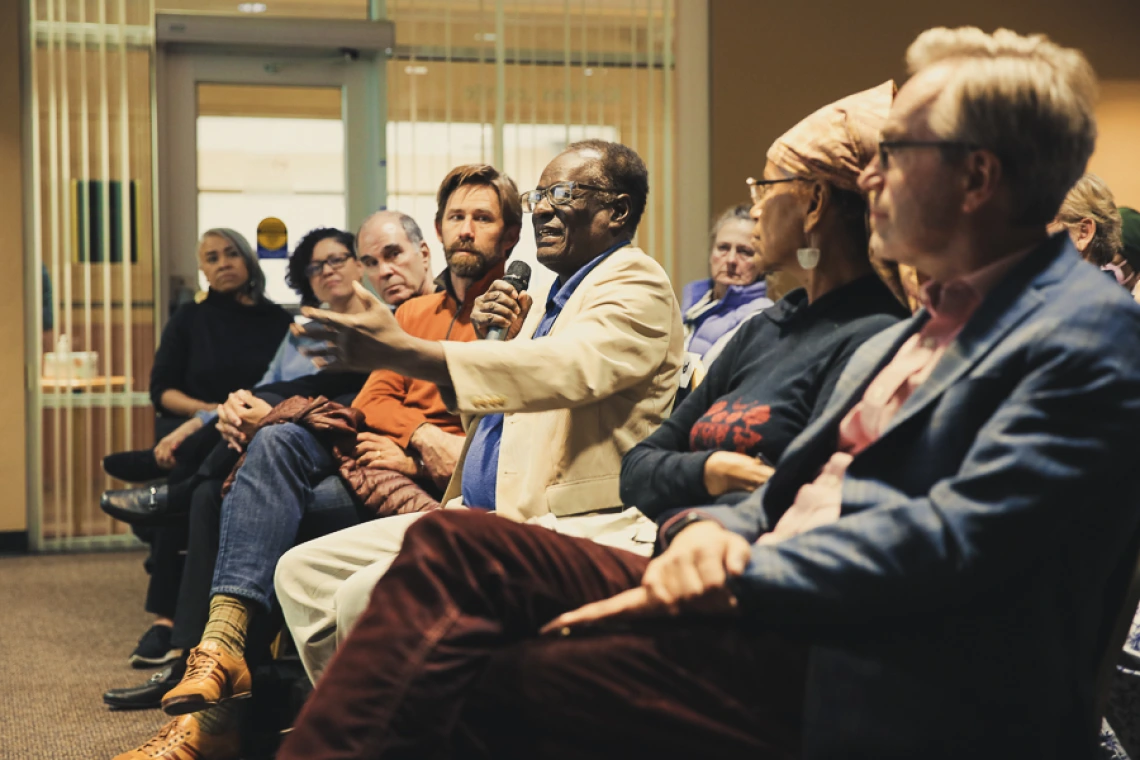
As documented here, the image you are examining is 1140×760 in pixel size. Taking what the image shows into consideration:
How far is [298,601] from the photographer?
2.39 meters

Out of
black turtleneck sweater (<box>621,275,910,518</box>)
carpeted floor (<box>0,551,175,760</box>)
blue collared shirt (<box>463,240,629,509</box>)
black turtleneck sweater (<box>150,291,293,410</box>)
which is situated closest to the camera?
black turtleneck sweater (<box>621,275,910,518</box>)

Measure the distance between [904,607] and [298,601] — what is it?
5.19 ft

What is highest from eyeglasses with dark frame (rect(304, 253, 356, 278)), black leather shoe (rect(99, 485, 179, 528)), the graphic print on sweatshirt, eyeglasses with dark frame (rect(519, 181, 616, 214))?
eyeglasses with dark frame (rect(519, 181, 616, 214))

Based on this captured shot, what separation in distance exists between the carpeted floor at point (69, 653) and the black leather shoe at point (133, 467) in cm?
53

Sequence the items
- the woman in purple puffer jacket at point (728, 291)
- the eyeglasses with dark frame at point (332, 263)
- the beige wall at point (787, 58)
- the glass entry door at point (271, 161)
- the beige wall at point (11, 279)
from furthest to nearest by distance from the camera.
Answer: the beige wall at point (787, 58) → the glass entry door at point (271, 161) → the beige wall at point (11, 279) → the woman in purple puffer jacket at point (728, 291) → the eyeglasses with dark frame at point (332, 263)

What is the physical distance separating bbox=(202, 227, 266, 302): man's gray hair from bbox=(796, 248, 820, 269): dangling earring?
325 centimetres

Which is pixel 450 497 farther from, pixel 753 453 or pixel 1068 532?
pixel 1068 532

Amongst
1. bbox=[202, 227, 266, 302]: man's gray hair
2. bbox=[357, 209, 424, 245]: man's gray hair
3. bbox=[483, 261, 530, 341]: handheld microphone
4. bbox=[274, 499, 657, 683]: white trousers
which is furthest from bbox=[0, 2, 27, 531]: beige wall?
bbox=[483, 261, 530, 341]: handheld microphone

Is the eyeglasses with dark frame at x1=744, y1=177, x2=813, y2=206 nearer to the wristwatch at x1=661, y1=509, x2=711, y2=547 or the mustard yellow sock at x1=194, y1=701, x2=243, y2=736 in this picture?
the wristwatch at x1=661, y1=509, x2=711, y2=547

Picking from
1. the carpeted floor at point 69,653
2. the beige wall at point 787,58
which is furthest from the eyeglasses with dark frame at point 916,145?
the beige wall at point 787,58

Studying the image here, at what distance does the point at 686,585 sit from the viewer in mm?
1177

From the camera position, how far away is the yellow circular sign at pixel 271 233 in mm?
5996

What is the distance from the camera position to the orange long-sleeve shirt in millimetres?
2869

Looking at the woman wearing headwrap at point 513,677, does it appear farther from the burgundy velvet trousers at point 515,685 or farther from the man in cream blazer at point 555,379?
the man in cream blazer at point 555,379
